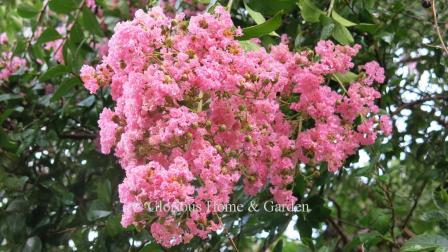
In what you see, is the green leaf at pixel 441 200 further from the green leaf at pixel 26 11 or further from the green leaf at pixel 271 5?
the green leaf at pixel 26 11

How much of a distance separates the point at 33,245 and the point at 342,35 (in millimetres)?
1029

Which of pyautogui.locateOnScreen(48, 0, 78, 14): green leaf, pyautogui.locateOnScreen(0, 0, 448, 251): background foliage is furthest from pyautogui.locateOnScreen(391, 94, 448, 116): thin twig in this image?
pyautogui.locateOnScreen(48, 0, 78, 14): green leaf

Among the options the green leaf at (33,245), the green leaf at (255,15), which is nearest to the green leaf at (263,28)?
the green leaf at (255,15)

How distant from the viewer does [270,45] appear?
1487 mm

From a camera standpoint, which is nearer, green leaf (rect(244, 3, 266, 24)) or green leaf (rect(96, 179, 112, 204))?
green leaf (rect(244, 3, 266, 24))

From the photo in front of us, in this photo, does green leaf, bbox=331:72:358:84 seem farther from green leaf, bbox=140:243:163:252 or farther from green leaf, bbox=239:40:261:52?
green leaf, bbox=140:243:163:252

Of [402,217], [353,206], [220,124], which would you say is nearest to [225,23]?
[220,124]

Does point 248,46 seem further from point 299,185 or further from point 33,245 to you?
point 33,245

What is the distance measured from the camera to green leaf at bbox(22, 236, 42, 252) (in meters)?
1.76

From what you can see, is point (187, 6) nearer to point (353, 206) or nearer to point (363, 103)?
point (363, 103)

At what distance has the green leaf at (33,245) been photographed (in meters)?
1.76

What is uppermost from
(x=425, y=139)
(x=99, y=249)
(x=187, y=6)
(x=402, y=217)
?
(x=187, y=6)

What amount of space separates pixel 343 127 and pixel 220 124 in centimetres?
36

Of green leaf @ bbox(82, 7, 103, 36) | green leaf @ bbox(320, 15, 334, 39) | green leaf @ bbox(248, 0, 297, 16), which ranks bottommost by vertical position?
green leaf @ bbox(82, 7, 103, 36)
